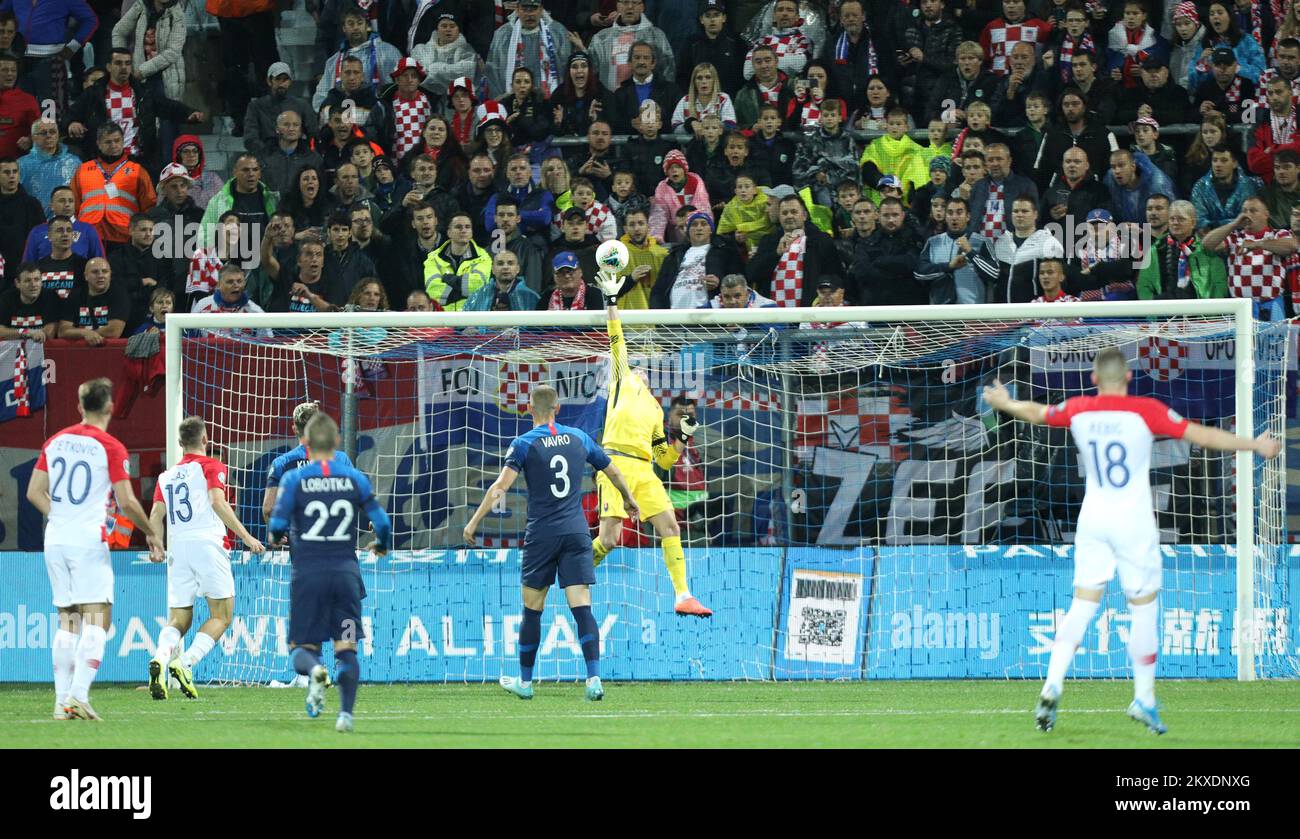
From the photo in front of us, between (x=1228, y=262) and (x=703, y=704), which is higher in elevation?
(x=1228, y=262)

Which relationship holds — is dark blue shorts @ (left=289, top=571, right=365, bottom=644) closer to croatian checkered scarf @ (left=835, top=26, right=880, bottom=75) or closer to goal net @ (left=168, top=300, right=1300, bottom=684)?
goal net @ (left=168, top=300, right=1300, bottom=684)

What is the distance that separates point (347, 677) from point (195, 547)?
4086mm

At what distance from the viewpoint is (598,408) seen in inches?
605

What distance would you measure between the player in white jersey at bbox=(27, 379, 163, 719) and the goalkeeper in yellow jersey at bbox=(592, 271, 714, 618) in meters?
3.86

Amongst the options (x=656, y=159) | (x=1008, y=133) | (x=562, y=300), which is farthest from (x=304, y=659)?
(x=1008, y=133)

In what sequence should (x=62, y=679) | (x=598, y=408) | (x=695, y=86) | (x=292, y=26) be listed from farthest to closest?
(x=292, y=26), (x=695, y=86), (x=598, y=408), (x=62, y=679)

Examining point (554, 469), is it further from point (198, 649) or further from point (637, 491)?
point (198, 649)

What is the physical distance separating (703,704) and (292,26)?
12704 millimetres

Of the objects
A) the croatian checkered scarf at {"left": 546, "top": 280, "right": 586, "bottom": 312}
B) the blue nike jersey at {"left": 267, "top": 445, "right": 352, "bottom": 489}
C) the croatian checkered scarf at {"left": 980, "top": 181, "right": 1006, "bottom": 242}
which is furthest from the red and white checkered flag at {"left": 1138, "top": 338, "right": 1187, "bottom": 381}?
the blue nike jersey at {"left": 267, "top": 445, "right": 352, "bottom": 489}

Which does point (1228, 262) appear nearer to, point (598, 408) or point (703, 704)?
point (598, 408)

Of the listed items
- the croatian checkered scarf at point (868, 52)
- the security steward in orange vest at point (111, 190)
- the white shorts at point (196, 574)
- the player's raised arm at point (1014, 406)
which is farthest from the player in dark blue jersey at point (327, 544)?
the croatian checkered scarf at point (868, 52)

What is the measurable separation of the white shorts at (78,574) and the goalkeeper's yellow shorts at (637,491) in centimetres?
394

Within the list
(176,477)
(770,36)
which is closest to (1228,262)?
(770,36)

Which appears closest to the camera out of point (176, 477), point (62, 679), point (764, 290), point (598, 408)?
point (62, 679)
